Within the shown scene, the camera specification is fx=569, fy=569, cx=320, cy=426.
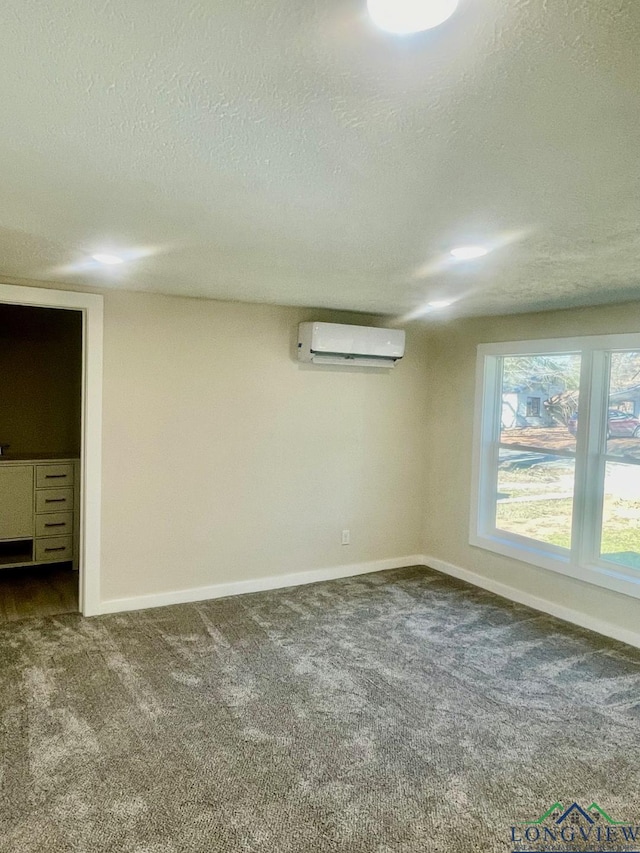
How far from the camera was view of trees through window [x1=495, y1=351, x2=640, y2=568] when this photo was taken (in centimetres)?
374

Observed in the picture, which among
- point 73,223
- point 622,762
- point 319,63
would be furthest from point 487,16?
point 622,762

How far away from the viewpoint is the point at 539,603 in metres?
4.18

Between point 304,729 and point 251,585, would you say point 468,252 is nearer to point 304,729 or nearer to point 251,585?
point 304,729

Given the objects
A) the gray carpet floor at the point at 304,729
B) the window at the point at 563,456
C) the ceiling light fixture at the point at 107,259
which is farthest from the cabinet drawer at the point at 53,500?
the window at the point at 563,456

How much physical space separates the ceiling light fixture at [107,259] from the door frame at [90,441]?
0.83 meters

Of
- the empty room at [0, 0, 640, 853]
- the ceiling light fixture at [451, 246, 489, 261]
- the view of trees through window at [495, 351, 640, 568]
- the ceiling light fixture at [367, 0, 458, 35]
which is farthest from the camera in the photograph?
the view of trees through window at [495, 351, 640, 568]

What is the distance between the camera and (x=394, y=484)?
5.08 metres

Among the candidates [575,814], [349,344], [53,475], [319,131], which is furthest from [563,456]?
[53,475]

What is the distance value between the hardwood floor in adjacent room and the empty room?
2.0 inches

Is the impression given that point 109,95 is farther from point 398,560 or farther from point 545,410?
point 398,560

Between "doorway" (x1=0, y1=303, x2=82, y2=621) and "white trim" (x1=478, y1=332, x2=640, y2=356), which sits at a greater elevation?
"white trim" (x1=478, y1=332, x2=640, y2=356)

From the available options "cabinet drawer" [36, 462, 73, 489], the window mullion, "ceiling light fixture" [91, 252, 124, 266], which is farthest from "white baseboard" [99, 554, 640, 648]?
"ceiling light fixture" [91, 252, 124, 266]

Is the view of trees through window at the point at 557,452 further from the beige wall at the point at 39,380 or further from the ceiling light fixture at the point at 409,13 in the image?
the beige wall at the point at 39,380

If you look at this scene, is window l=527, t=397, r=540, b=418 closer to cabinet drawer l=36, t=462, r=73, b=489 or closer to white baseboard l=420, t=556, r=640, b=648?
white baseboard l=420, t=556, r=640, b=648
